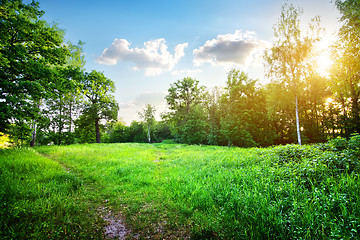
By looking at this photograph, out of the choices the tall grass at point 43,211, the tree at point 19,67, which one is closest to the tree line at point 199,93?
the tree at point 19,67

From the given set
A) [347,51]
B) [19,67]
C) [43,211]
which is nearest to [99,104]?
[19,67]

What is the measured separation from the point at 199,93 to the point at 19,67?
1142 inches

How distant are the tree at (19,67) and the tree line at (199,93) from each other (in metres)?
0.05

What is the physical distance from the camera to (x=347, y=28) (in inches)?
412

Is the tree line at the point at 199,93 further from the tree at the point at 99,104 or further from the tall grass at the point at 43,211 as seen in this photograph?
the tall grass at the point at 43,211

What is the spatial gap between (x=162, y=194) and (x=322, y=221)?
4585 mm

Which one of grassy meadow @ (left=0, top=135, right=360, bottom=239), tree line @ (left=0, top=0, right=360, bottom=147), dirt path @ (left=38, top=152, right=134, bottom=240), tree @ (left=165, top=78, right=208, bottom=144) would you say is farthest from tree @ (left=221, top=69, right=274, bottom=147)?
dirt path @ (left=38, top=152, right=134, bottom=240)

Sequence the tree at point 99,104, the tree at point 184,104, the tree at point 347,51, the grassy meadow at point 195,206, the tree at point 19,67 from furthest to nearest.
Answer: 1. the tree at point 184,104
2. the tree at point 99,104
3. the tree at point 347,51
4. the tree at point 19,67
5. the grassy meadow at point 195,206

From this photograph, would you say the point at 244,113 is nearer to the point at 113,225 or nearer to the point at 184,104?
the point at 184,104

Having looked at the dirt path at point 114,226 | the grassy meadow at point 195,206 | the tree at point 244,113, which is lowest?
the dirt path at point 114,226

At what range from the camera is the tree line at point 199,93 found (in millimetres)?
9234

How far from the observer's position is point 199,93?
109 ft

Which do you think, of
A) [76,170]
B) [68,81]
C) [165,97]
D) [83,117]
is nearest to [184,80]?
[165,97]

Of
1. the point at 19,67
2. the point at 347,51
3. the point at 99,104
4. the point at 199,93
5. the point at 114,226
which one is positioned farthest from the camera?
the point at 199,93
